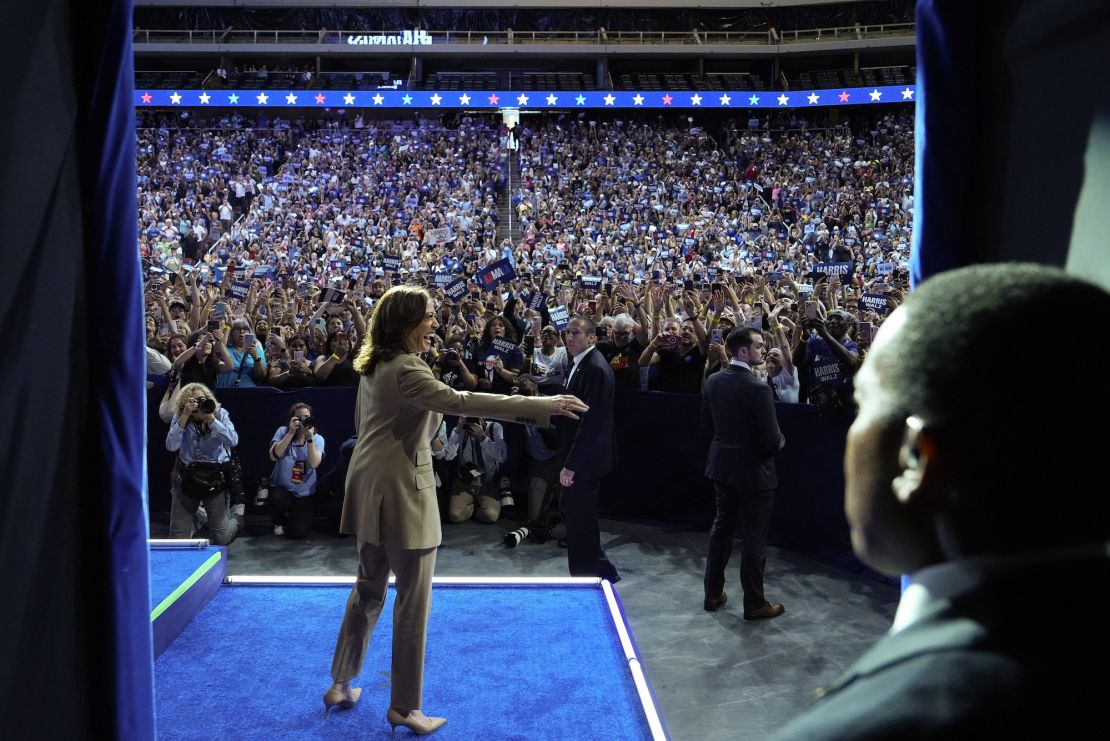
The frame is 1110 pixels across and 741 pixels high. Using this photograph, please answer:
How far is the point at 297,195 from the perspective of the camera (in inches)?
1019

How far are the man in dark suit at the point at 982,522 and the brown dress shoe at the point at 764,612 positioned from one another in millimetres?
5393

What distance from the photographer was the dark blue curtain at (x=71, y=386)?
1.90 metres

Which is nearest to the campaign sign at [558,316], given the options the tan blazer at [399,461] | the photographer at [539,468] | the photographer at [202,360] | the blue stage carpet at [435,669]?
the photographer at [539,468]

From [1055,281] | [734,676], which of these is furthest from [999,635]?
[734,676]

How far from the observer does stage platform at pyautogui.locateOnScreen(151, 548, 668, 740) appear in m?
4.10

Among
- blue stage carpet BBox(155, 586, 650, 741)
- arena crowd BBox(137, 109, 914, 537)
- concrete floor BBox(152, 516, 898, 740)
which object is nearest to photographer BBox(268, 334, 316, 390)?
arena crowd BBox(137, 109, 914, 537)

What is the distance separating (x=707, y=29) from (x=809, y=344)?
3120cm

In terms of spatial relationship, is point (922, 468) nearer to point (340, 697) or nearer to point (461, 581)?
point (340, 697)

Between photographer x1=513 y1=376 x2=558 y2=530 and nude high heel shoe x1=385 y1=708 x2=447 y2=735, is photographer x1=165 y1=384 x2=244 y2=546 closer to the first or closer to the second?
photographer x1=513 y1=376 x2=558 y2=530

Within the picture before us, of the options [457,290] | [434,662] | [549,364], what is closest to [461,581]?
[434,662]

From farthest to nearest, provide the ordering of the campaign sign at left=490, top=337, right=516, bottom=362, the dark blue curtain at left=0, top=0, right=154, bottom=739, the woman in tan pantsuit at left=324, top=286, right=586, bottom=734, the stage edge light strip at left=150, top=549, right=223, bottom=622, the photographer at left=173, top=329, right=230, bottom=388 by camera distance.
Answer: the campaign sign at left=490, top=337, right=516, bottom=362
the photographer at left=173, top=329, right=230, bottom=388
the stage edge light strip at left=150, top=549, right=223, bottom=622
the woman in tan pantsuit at left=324, top=286, right=586, bottom=734
the dark blue curtain at left=0, top=0, right=154, bottom=739

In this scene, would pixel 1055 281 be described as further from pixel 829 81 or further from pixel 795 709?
pixel 829 81

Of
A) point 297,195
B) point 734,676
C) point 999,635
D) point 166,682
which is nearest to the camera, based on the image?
point 999,635

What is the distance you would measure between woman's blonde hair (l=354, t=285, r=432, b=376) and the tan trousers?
0.85m
